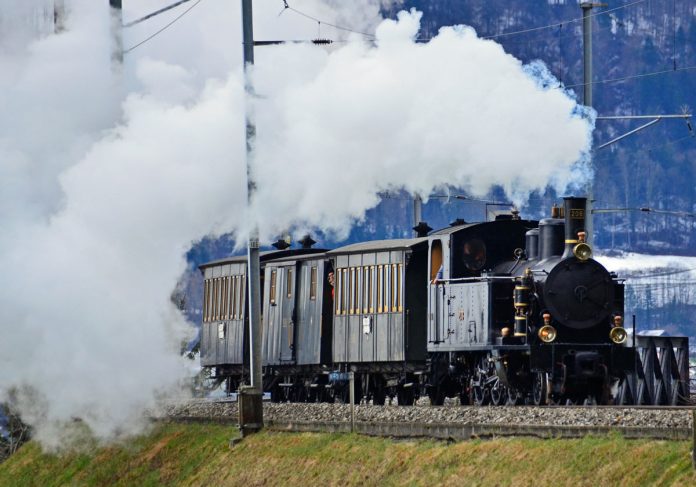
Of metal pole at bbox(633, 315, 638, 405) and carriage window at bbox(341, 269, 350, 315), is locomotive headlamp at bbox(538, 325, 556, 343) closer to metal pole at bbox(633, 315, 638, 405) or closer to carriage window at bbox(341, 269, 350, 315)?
metal pole at bbox(633, 315, 638, 405)

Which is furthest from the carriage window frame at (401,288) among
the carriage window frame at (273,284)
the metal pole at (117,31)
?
the metal pole at (117,31)

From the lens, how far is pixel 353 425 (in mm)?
23750

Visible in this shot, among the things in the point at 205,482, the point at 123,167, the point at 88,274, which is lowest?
the point at 205,482

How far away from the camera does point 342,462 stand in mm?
22516

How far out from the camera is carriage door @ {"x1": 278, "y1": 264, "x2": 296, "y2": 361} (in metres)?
36.0

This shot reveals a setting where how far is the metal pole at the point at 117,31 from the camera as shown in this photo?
35.6 m

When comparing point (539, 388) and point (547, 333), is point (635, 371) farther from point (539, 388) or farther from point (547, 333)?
point (547, 333)

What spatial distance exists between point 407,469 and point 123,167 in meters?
11.9

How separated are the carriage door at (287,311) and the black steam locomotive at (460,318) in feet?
0.16

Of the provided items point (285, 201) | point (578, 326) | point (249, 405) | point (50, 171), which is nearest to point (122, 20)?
point (50, 171)

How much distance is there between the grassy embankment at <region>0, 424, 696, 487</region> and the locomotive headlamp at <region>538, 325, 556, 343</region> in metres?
4.43

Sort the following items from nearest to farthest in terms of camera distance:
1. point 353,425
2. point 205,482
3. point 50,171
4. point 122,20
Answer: point 353,425, point 205,482, point 50,171, point 122,20

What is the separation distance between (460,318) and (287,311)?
9124mm

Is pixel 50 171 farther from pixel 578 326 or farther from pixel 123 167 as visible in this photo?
pixel 578 326
